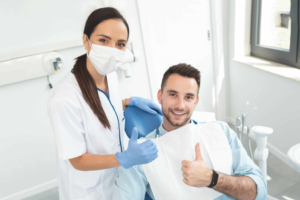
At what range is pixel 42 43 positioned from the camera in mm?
2023

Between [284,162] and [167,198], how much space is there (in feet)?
5.12

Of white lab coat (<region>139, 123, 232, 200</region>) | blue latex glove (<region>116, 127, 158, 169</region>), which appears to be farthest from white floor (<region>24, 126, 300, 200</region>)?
blue latex glove (<region>116, 127, 158, 169</region>)

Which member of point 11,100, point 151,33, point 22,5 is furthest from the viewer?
point 151,33

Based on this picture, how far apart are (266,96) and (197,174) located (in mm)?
1603

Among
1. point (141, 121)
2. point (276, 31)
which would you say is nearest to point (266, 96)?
point (276, 31)

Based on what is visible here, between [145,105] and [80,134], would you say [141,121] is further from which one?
[80,134]

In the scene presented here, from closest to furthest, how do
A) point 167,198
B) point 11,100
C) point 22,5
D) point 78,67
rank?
point 167,198
point 78,67
point 22,5
point 11,100

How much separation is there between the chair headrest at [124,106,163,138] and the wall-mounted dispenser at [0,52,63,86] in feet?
3.10

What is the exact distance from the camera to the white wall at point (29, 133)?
81.4 inches

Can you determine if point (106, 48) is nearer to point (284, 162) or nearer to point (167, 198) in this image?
point (167, 198)

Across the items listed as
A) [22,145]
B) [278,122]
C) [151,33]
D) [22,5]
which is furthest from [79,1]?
[278,122]

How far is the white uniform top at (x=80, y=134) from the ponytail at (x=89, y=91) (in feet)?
0.07

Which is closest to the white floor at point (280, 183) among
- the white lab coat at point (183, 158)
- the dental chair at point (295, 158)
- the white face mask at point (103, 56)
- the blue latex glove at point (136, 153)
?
the dental chair at point (295, 158)

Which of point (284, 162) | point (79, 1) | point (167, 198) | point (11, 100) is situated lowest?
point (284, 162)
